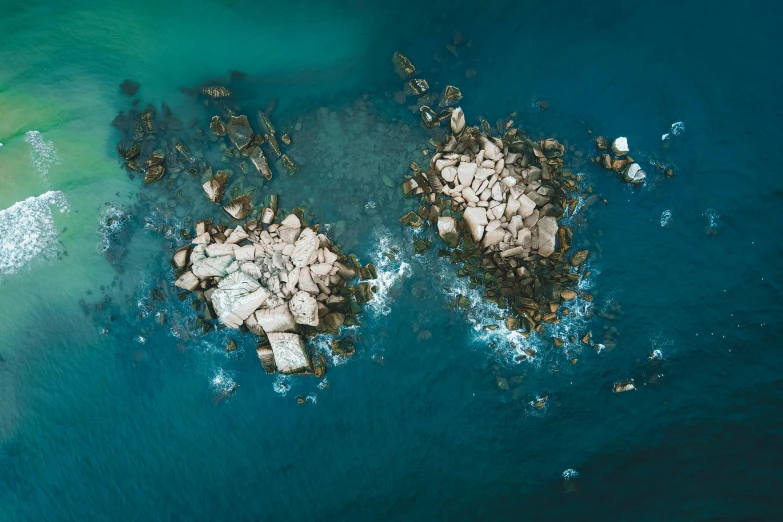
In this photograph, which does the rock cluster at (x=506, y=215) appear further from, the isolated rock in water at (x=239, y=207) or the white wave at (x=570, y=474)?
the isolated rock in water at (x=239, y=207)

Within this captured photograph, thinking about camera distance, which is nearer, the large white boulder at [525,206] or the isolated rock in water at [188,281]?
the large white boulder at [525,206]

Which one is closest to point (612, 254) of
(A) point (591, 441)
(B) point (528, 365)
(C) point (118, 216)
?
(B) point (528, 365)

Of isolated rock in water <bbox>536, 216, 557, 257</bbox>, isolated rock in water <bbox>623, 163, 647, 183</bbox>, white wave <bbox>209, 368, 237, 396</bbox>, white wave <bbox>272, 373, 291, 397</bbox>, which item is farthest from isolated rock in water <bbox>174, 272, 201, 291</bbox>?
isolated rock in water <bbox>623, 163, 647, 183</bbox>

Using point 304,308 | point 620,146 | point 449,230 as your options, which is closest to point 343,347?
A: point 304,308

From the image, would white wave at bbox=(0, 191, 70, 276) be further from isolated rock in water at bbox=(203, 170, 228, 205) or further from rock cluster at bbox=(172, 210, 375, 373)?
isolated rock in water at bbox=(203, 170, 228, 205)

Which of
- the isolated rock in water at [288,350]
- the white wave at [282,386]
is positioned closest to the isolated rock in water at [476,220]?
the isolated rock in water at [288,350]

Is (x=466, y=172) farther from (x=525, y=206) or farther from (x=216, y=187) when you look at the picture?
(x=216, y=187)

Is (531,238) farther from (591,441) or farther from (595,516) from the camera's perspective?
(595,516)

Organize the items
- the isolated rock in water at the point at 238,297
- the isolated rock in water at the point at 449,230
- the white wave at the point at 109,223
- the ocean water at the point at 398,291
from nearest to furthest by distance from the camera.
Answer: the ocean water at the point at 398,291 → the isolated rock in water at the point at 238,297 → the isolated rock in water at the point at 449,230 → the white wave at the point at 109,223
